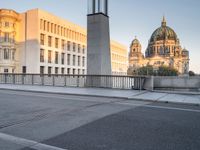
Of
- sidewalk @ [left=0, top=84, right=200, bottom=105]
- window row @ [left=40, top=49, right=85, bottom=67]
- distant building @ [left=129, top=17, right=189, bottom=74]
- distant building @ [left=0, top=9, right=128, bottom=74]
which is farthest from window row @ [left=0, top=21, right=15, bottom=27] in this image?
distant building @ [left=129, top=17, right=189, bottom=74]

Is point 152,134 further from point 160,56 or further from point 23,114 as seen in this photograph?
point 160,56

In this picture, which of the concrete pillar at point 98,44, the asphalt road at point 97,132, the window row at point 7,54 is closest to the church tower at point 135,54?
the window row at point 7,54

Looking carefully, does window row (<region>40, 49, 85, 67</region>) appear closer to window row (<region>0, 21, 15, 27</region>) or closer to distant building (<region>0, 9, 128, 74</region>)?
distant building (<region>0, 9, 128, 74</region>)

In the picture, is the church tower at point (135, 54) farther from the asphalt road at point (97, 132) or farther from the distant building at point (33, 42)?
the asphalt road at point (97, 132)

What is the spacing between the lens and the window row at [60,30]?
5338 cm

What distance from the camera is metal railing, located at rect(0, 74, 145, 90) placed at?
15117mm

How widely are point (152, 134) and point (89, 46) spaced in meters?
13.2

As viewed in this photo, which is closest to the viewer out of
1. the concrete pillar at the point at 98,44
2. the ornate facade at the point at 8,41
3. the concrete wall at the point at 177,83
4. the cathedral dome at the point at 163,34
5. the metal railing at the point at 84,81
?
the concrete wall at the point at 177,83

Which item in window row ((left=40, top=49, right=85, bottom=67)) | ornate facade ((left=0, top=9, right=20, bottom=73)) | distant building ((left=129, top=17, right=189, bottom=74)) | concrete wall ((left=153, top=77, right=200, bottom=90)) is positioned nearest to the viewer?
concrete wall ((left=153, top=77, right=200, bottom=90))

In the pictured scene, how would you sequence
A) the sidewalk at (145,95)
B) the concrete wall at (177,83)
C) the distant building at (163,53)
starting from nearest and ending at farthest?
the sidewalk at (145,95) < the concrete wall at (177,83) < the distant building at (163,53)

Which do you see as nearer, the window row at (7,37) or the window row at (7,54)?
the window row at (7,54)

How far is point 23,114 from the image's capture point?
6.39m

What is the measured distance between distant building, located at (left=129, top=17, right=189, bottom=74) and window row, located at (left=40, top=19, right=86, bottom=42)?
83982 mm

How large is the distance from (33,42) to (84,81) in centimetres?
3831
